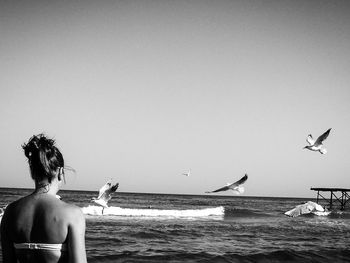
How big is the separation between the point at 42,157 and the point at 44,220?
348mm

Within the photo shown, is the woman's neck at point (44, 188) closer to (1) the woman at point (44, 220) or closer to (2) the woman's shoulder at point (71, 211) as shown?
(1) the woman at point (44, 220)

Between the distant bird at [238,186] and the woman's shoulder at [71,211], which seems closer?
the woman's shoulder at [71,211]

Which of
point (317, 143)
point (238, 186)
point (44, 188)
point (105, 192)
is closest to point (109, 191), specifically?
point (105, 192)

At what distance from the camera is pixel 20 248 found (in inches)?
86.3

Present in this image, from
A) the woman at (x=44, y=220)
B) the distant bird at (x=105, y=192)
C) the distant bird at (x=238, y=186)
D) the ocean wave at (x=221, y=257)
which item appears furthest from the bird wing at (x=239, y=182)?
the woman at (x=44, y=220)

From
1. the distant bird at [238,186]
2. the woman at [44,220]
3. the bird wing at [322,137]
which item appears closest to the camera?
the woman at [44,220]

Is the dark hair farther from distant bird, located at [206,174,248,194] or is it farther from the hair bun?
distant bird, located at [206,174,248,194]

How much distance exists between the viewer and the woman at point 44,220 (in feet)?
6.93

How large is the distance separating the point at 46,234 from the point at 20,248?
216 mm

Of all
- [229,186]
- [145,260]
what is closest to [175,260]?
[145,260]

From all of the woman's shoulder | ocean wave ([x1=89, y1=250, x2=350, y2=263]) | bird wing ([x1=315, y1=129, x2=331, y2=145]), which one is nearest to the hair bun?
the woman's shoulder

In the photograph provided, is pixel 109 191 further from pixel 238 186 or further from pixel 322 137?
pixel 322 137

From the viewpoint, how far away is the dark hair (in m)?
2.17

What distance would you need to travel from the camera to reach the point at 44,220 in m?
2.11
